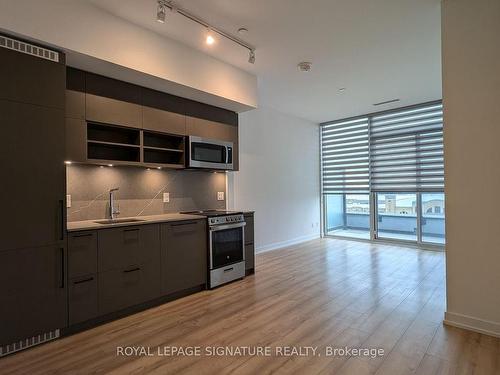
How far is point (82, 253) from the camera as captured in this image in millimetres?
2555

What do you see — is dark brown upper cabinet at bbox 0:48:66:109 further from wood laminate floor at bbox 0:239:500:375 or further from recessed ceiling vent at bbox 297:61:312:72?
recessed ceiling vent at bbox 297:61:312:72

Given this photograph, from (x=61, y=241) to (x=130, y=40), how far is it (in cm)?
200

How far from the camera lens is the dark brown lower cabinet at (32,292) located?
2.15 m

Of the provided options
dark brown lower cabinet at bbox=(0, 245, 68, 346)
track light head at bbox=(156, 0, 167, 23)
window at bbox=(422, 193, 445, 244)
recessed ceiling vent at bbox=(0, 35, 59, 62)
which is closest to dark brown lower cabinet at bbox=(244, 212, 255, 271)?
dark brown lower cabinet at bbox=(0, 245, 68, 346)

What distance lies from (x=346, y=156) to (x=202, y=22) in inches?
196

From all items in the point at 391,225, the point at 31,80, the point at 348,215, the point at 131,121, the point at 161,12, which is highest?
the point at 161,12

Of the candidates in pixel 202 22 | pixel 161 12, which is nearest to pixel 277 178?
pixel 202 22

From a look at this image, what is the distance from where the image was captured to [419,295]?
3.32 m

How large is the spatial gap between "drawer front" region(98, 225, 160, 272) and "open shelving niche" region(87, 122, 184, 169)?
0.79 m

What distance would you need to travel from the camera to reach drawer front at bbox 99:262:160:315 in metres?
2.71

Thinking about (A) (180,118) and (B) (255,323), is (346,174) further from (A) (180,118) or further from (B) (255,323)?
(B) (255,323)

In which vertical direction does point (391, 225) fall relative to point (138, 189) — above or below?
below

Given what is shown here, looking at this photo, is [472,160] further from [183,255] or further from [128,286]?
[128,286]

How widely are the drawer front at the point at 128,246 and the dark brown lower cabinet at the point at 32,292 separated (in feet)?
1.15
